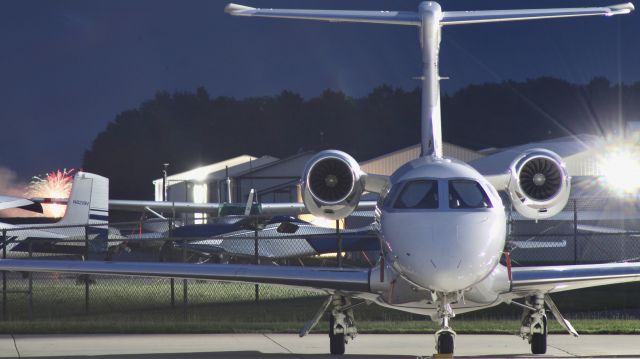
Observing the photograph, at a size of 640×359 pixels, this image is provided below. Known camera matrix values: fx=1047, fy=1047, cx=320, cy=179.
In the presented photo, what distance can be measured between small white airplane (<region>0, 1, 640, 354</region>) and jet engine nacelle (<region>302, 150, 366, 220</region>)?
0.04 feet

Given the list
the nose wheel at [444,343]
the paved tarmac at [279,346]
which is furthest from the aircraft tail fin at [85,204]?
the nose wheel at [444,343]

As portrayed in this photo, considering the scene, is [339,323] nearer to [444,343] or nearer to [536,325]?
[444,343]

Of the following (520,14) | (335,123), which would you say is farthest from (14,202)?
(335,123)

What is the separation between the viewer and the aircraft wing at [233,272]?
12.4 m

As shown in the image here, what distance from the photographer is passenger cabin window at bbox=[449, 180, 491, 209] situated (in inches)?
440

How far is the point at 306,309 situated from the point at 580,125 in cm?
9494

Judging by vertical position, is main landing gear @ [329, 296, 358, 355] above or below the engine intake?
below

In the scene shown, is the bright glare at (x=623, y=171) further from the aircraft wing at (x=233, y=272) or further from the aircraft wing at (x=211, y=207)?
the aircraft wing at (x=233, y=272)

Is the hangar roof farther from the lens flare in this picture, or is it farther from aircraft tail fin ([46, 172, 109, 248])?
aircraft tail fin ([46, 172, 109, 248])

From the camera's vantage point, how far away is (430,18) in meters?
15.2

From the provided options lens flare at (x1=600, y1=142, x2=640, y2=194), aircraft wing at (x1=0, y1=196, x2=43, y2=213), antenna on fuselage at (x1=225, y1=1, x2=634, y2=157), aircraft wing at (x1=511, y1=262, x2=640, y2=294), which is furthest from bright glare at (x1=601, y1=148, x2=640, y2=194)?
aircraft wing at (x1=511, y1=262, x2=640, y2=294)

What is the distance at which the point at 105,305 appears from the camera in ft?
74.5

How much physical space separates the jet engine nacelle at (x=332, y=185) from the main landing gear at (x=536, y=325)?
8.59 feet

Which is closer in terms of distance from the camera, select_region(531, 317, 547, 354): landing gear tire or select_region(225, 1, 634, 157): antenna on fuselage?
select_region(531, 317, 547, 354): landing gear tire
